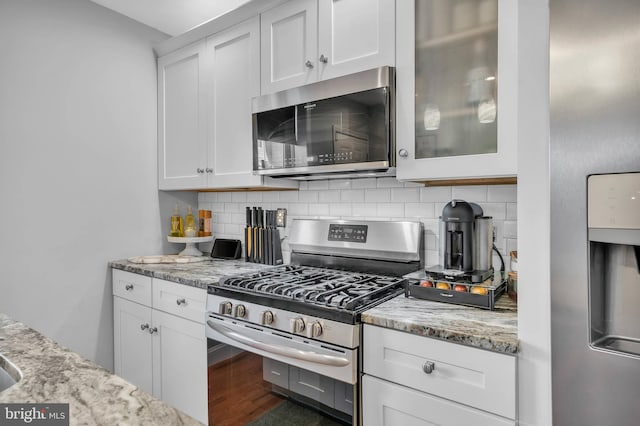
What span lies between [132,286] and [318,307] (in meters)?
1.46

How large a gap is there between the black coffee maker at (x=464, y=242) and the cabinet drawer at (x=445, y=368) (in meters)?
0.35

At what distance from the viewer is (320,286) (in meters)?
1.67

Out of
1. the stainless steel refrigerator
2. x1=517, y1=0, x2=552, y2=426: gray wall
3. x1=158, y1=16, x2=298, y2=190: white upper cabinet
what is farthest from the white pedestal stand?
the stainless steel refrigerator

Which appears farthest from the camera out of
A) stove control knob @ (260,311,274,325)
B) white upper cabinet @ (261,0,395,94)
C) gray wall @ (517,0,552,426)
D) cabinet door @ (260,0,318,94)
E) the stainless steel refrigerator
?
cabinet door @ (260,0,318,94)

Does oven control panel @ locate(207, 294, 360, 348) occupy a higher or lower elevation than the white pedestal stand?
lower

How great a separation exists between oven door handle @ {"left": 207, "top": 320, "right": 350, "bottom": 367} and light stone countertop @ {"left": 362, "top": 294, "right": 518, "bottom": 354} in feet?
0.59

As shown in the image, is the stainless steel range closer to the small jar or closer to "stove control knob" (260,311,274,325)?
"stove control knob" (260,311,274,325)

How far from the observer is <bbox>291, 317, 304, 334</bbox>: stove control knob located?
148 centimetres

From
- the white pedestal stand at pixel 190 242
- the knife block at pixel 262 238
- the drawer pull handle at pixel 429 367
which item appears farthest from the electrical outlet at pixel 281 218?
the drawer pull handle at pixel 429 367

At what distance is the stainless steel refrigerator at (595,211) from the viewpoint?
77 cm

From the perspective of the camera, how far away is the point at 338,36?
1.81m

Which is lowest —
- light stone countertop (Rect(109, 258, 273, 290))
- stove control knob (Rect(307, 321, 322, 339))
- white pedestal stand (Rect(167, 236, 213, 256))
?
stove control knob (Rect(307, 321, 322, 339))

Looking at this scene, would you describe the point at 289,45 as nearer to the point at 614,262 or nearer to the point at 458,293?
the point at 458,293

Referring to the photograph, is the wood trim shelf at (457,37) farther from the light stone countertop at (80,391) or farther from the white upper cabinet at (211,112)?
the light stone countertop at (80,391)
